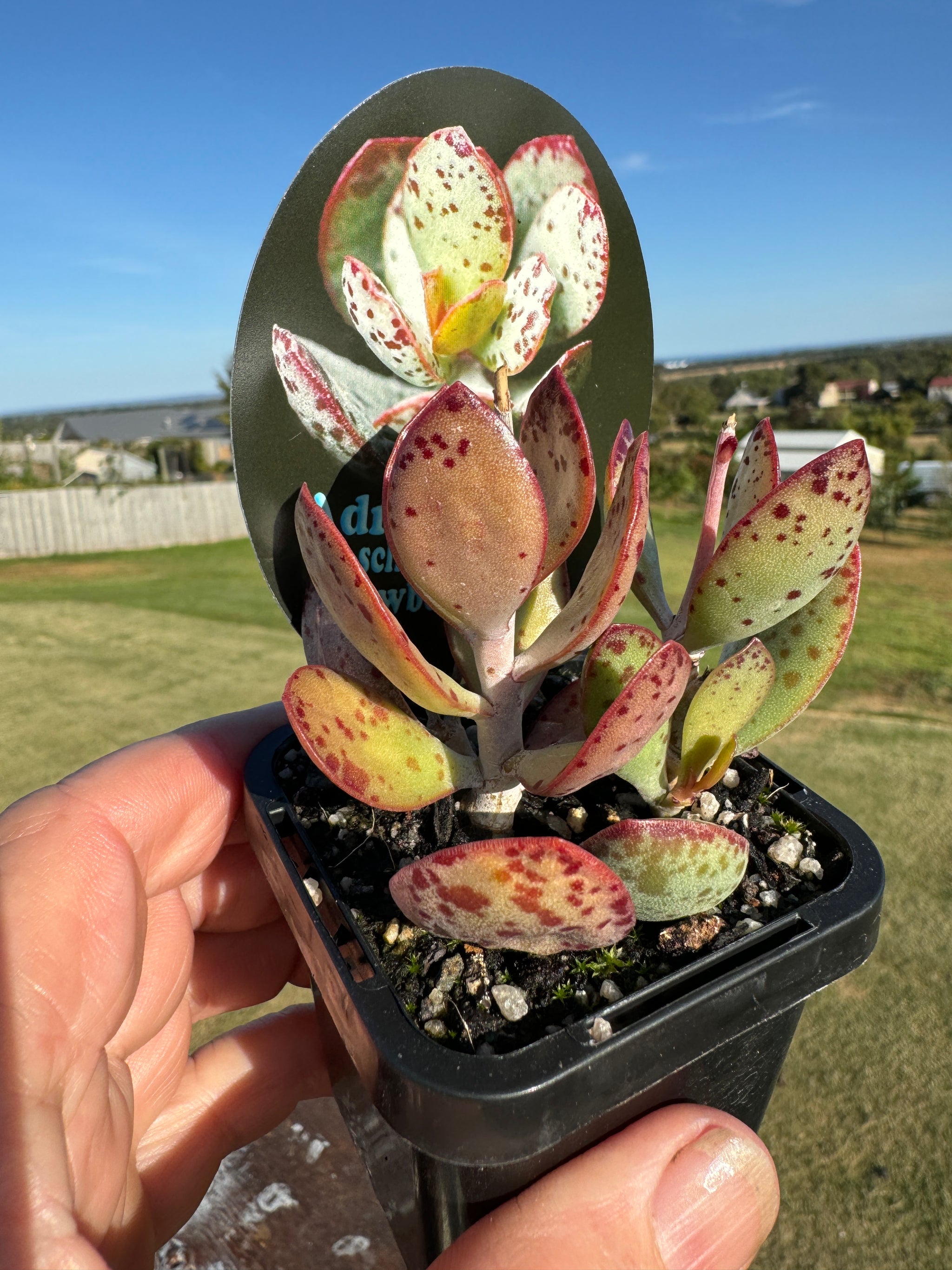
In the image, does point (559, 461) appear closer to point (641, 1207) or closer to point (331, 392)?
point (331, 392)

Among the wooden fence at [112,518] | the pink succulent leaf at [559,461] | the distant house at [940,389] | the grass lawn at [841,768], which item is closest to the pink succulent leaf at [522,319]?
the pink succulent leaf at [559,461]

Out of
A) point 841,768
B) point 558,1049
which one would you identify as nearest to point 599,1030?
point 558,1049

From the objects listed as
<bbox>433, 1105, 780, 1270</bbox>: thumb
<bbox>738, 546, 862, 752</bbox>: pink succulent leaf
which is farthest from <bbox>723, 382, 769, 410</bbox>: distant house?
<bbox>433, 1105, 780, 1270</bbox>: thumb

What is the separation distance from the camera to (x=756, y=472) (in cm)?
43

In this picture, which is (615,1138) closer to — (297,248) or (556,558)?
(556,558)

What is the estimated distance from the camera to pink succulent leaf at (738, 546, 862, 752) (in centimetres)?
43

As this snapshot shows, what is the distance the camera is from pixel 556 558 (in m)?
0.38

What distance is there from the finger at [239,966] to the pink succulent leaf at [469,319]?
0.53m

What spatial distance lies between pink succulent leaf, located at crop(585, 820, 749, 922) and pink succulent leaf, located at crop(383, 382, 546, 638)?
0.12 meters

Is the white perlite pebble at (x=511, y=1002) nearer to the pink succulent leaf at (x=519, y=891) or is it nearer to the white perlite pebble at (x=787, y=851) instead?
the pink succulent leaf at (x=519, y=891)

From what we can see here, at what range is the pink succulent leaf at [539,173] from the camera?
50cm

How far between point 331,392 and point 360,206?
0.34ft

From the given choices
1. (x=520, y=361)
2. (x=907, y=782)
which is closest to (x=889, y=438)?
(x=907, y=782)

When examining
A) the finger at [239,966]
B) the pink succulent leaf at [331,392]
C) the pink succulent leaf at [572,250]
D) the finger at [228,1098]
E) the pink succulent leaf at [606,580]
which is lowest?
the finger at [228,1098]
